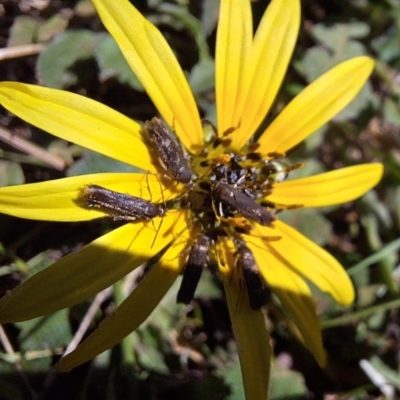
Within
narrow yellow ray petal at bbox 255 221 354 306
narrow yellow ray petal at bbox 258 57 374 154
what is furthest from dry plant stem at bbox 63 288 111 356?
narrow yellow ray petal at bbox 258 57 374 154

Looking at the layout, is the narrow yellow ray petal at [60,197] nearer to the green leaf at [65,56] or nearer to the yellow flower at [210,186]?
the yellow flower at [210,186]

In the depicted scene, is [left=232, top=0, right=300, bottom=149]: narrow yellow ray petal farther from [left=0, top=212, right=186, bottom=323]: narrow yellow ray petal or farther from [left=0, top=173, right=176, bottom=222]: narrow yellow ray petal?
[left=0, top=212, right=186, bottom=323]: narrow yellow ray petal

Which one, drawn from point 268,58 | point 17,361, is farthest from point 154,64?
point 17,361

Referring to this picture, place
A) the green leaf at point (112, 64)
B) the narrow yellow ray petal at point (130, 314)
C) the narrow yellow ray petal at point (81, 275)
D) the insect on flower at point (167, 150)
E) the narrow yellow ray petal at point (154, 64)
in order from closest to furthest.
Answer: the narrow yellow ray petal at point (81, 275)
the narrow yellow ray petal at point (130, 314)
the narrow yellow ray petal at point (154, 64)
the insect on flower at point (167, 150)
the green leaf at point (112, 64)

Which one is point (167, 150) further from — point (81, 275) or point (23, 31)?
point (23, 31)

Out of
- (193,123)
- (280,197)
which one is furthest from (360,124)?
(193,123)

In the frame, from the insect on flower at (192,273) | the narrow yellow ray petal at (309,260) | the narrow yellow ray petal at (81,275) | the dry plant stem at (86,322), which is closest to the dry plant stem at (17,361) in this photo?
the dry plant stem at (86,322)
